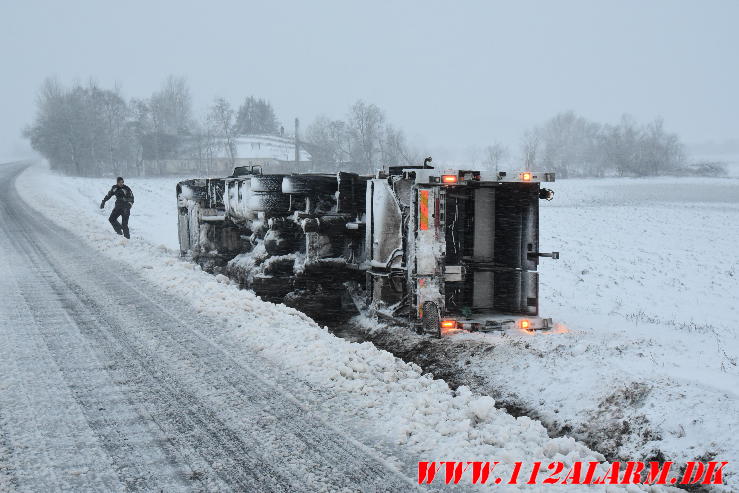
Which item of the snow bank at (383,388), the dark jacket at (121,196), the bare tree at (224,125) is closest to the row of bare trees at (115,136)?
the bare tree at (224,125)

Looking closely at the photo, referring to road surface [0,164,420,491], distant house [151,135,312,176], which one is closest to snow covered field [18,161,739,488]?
road surface [0,164,420,491]

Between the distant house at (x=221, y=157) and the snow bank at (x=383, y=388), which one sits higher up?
the distant house at (x=221, y=157)

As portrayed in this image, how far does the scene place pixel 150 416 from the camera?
15.6 ft

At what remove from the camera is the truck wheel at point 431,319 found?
7051 millimetres

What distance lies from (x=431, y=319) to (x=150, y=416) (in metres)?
3.36

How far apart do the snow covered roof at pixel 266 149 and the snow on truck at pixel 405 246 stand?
178 feet

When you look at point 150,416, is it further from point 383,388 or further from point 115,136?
point 115,136

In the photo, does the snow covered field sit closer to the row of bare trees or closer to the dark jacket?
the dark jacket

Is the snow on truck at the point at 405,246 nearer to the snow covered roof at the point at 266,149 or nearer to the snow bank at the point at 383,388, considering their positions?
the snow bank at the point at 383,388

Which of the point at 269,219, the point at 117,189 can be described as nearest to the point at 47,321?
the point at 269,219

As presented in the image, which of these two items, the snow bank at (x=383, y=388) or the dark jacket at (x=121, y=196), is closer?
the snow bank at (x=383, y=388)

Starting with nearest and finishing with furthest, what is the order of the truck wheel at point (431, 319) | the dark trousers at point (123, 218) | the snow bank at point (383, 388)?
the snow bank at point (383, 388) → the truck wheel at point (431, 319) → the dark trousers at point (123, 218)

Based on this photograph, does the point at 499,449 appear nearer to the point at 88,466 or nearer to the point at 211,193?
the point at 88,466

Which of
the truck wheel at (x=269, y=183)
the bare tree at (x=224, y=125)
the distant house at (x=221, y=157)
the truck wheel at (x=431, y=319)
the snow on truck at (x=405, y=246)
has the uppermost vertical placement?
the bare tree at (x=224, y=125)
